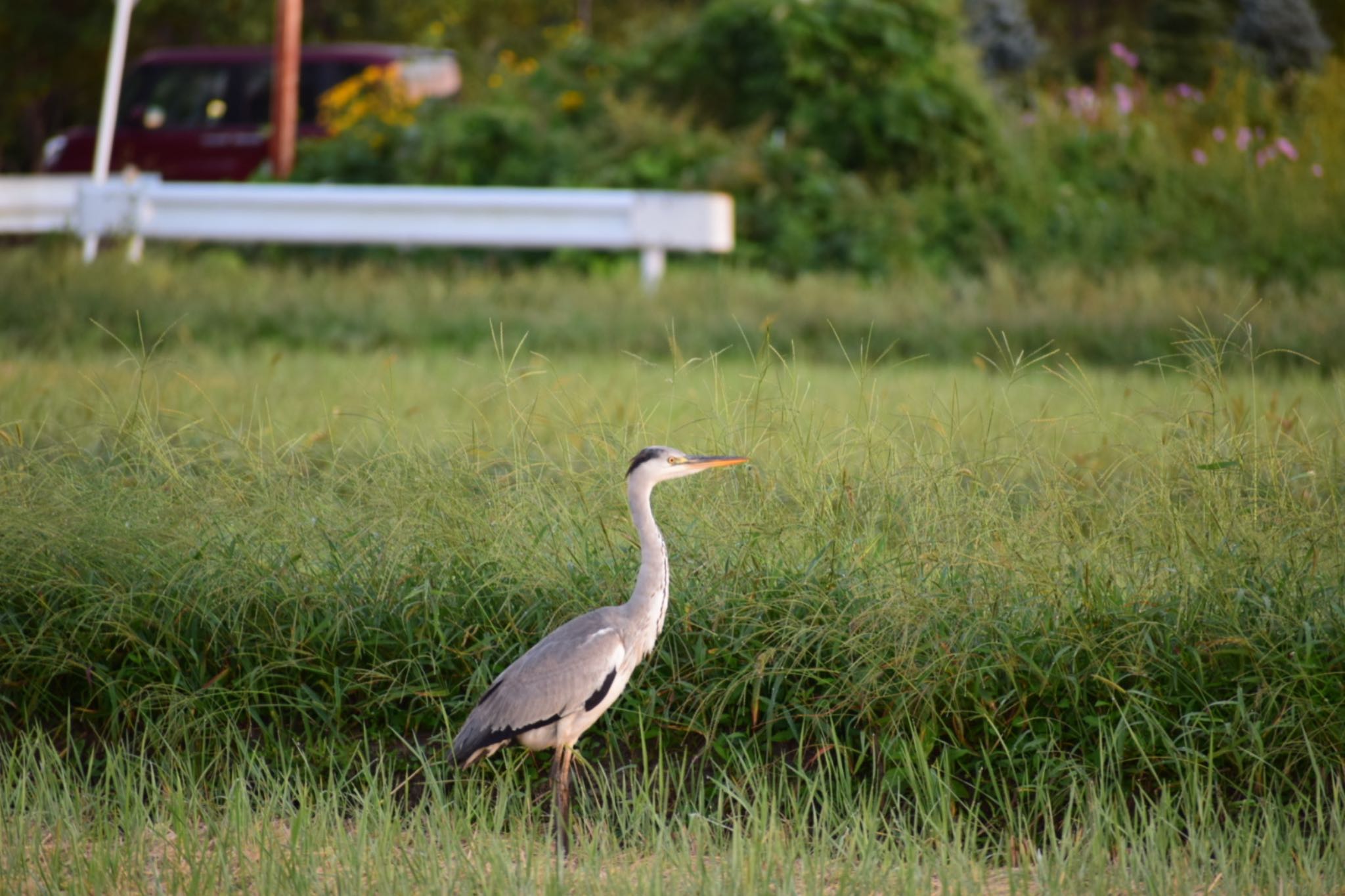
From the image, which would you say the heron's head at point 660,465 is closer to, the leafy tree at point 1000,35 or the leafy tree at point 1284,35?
the leafy tree at point 1000,35

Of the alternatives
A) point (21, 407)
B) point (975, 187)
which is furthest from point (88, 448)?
point (975, 187)

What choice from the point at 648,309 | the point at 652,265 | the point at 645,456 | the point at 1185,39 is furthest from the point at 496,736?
the point at 1185,39

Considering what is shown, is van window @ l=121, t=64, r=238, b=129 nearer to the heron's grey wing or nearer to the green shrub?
the green shrub

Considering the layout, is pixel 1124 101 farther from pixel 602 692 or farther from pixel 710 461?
pixel 602 692

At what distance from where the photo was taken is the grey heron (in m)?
3.95

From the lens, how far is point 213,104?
18.1 meters

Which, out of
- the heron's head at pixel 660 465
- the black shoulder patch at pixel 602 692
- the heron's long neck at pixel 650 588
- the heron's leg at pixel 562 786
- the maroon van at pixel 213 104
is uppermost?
the heron's head at pixel 660 465

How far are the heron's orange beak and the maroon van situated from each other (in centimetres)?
1385

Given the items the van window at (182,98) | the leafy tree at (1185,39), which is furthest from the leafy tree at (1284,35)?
the van window at (182,98)

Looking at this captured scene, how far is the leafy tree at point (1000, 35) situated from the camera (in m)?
20.5

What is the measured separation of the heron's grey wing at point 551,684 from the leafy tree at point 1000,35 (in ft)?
58.4

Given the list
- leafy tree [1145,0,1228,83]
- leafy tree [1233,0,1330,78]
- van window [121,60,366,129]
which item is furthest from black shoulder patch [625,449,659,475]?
leafy tree [1233,0,1330,78]

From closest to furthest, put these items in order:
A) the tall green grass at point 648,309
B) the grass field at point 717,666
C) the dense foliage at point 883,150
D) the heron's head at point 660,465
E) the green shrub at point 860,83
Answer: the grass field at point 717,666
the heron's head at point 660,465
the tall green grass at point 648,309
the dense foliage at point 883,150
the green shrub at point 860,83

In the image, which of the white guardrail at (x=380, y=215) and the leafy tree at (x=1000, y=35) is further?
the leafy tree at (x=1000, y=35)
